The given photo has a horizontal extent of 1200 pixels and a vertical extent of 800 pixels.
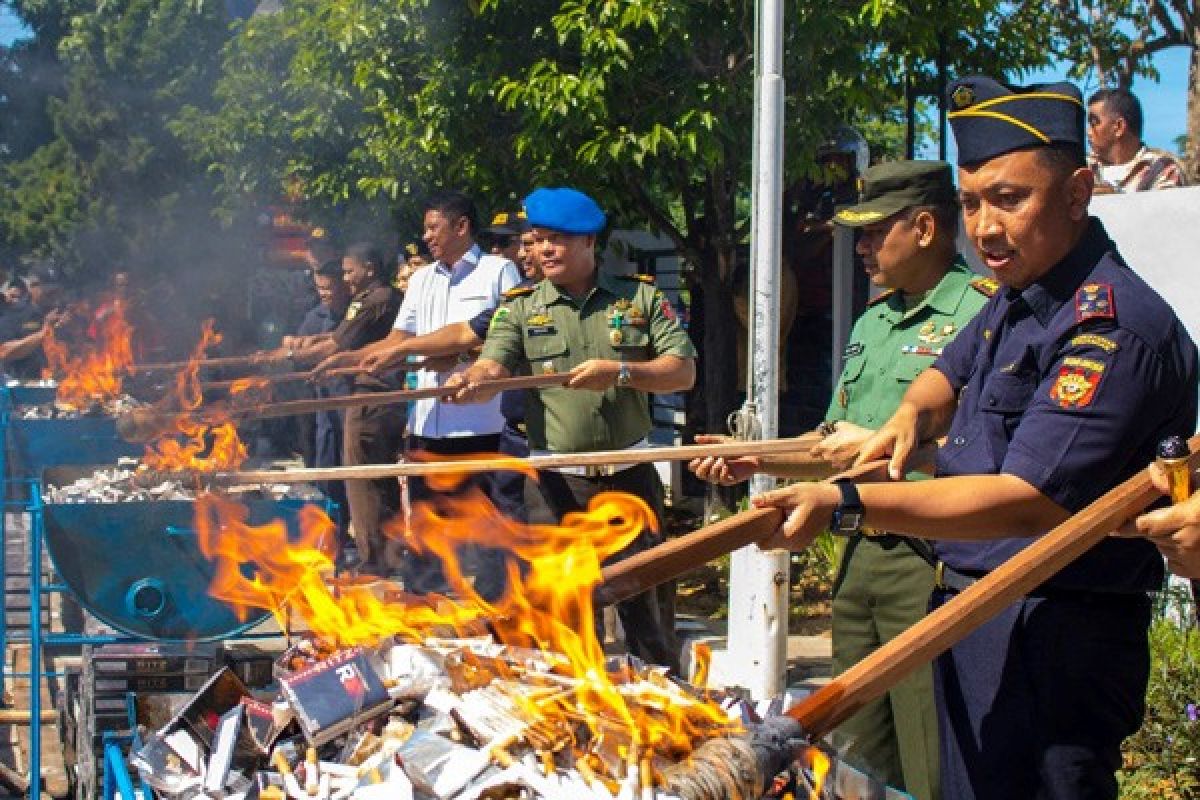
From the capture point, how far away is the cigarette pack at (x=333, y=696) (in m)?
2.81

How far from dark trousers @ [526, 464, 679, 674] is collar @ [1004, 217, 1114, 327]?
10.1 ft

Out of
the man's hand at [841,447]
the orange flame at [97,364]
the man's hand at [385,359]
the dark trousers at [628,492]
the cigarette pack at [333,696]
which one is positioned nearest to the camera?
the cigarette pack at [333,696]

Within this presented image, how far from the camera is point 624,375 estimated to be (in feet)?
20.2

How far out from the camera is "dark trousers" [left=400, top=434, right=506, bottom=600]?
694 cm

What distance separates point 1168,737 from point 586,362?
2592 millimetres

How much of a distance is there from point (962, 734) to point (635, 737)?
3.68 ft

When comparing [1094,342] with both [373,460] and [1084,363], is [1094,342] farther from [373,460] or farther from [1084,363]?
[373,460]

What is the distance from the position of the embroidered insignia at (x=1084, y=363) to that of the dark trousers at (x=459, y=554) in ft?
12.1

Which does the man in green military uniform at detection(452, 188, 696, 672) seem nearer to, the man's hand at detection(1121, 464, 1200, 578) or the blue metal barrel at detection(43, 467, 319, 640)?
the blue metal barrel at detection(43, 467, 319, 640)

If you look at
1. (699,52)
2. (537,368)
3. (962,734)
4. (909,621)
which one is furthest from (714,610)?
(962,734)

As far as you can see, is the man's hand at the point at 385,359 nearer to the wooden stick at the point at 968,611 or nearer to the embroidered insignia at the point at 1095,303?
the embroidered insignia at the point at 1095,303

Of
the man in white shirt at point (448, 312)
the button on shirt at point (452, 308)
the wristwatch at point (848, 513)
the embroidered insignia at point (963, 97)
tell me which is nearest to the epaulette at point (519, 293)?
the button on shirt at point (452, 308)

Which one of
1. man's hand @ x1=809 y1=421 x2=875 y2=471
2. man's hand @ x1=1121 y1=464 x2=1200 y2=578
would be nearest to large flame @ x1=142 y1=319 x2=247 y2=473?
man's hand @ x1=809 y1=421 x2=875 y2=471

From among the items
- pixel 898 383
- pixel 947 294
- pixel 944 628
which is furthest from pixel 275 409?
pixel 944 628
